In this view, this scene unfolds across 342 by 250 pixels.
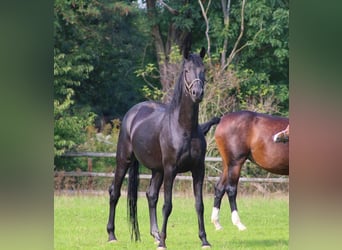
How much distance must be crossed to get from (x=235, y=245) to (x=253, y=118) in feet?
9.85

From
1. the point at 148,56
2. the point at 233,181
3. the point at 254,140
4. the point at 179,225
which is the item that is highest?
the point at 148,56

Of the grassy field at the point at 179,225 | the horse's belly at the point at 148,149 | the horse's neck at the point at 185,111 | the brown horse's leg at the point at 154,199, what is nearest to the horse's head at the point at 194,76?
the horse's neck at the point at 185,111

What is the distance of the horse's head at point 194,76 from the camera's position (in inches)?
296

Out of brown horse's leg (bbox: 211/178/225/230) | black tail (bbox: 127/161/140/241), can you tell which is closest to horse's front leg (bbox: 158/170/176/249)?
black tail (bbox: 127/161/140/241)

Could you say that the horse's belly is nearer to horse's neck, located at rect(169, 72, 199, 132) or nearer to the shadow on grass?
horse's neck, located at rect(169, 72, 199, 132)

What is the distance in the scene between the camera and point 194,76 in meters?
7.58

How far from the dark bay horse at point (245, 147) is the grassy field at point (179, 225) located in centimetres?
66

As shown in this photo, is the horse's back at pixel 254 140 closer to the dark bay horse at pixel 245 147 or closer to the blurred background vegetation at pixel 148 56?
the dark bay horse at pixel 245 147

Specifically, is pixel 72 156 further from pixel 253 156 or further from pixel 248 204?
pixel 253 156

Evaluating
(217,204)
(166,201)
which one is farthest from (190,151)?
(217,204)

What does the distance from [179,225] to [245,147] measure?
1515 millimetres

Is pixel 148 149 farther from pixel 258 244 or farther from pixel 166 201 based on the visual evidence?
pixel 258 244

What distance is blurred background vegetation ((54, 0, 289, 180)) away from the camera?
1919cm
